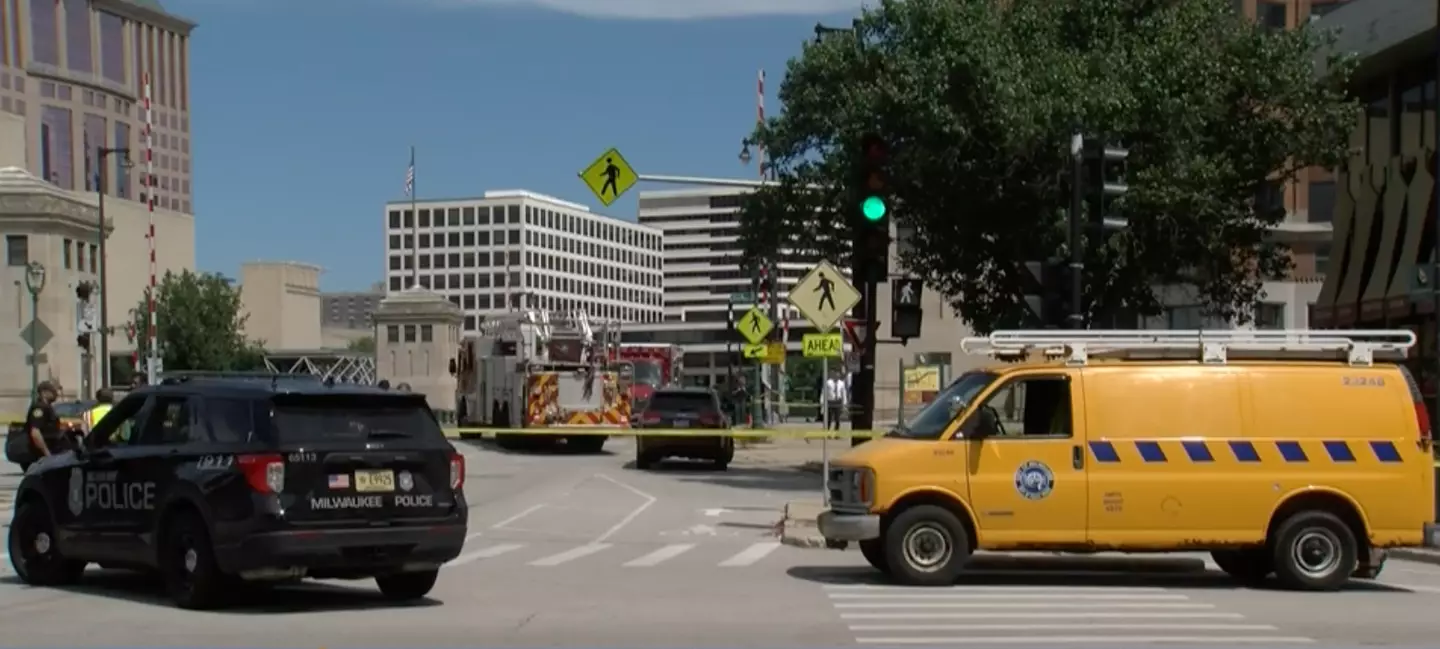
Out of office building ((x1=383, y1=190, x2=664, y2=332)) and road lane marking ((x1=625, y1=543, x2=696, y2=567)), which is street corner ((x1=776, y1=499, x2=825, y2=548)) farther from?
office building ((x1=383, y1=190, x2=664, y2=332))

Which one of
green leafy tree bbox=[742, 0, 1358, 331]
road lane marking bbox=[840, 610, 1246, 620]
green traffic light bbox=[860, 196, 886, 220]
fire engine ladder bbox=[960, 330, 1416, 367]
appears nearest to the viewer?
road lane marking bbox=[840, 610, 1246, 620]

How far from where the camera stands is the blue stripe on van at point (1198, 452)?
1489cm

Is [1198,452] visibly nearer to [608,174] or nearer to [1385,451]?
[1385,451]

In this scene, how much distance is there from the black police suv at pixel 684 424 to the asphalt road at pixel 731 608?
15.8 m

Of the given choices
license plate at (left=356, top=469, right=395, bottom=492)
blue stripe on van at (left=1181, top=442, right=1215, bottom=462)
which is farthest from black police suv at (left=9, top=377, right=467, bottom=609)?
blue stripe on van at (left=1181, top=442, right=1215, bottom=462)

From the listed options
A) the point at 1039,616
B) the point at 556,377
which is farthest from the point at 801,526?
the point at 556,377

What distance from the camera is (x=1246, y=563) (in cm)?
1591

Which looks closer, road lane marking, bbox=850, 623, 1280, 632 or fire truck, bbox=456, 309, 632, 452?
road lane marking, bbox=850, 623, 1280, 632

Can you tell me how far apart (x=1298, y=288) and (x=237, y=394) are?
46826mm

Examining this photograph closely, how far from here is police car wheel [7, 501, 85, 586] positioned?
1412 cm

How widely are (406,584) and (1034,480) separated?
210 inches

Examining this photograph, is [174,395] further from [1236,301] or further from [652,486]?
[1236,301]

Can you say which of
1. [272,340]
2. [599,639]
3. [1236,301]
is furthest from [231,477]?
[272,340]

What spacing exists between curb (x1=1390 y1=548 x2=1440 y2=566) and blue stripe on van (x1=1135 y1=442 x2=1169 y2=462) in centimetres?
462
